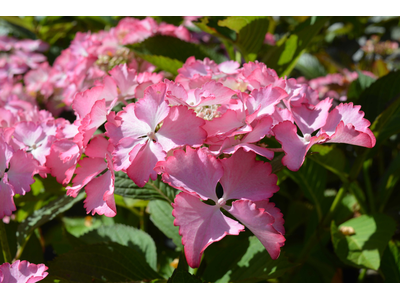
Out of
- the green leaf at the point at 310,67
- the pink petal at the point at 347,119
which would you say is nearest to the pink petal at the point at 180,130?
the pink petal at the point at 347,119

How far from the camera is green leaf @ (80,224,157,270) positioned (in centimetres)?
88

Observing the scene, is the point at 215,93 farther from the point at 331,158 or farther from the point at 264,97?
the point at 331,158

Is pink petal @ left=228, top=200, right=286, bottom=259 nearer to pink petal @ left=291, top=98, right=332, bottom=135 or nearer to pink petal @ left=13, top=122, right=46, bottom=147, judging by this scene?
pink petal @ left=291, top=98, right=332, bottom=135

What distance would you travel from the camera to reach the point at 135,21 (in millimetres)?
1235

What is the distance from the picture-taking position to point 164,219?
0.88 metres

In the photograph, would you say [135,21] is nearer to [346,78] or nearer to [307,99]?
[307,99]

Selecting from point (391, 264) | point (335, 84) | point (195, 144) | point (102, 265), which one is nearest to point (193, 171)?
point (195, 144)

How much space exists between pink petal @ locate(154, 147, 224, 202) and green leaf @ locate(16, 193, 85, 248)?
42 centimetres

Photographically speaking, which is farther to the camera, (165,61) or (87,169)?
(165,61)

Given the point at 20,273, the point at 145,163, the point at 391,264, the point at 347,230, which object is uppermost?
the point at 145,163

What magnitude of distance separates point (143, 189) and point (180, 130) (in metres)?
0.27

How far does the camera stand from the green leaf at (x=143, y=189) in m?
0.73

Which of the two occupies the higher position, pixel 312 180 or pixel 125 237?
pixel 312 180
